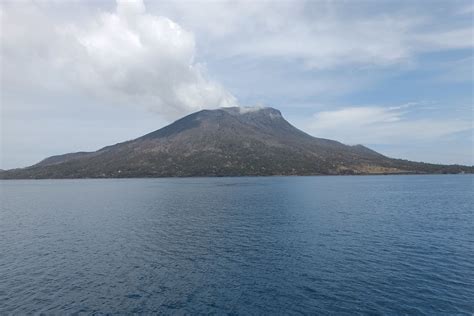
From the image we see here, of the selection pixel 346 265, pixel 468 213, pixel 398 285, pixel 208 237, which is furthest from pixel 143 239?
pixel 468 213

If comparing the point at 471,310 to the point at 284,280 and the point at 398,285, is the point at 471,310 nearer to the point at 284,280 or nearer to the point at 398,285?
the point at 398,285

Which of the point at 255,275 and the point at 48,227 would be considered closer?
the point at 255,275

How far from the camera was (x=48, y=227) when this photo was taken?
74.1 metres

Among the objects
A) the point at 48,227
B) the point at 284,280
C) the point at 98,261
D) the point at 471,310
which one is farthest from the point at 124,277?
the point at 48,227

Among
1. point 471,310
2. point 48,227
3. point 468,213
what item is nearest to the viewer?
point 471,310

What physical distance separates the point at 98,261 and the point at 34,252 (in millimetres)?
13738

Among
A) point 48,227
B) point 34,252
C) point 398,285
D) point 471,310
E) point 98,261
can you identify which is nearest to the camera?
point 471,310

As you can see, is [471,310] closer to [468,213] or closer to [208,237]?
[208,237]

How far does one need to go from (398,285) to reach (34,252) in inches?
2099

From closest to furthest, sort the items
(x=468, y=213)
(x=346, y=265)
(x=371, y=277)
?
(x=371, y=277), (x=346, y=265), (x=468, y=213)

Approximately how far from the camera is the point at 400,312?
29922 millimetres

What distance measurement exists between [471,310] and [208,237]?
4114 centimetres

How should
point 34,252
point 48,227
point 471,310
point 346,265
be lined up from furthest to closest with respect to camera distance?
point 48,227
point 34,252
point 346,265
point 471,310

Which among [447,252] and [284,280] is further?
[447,252]
